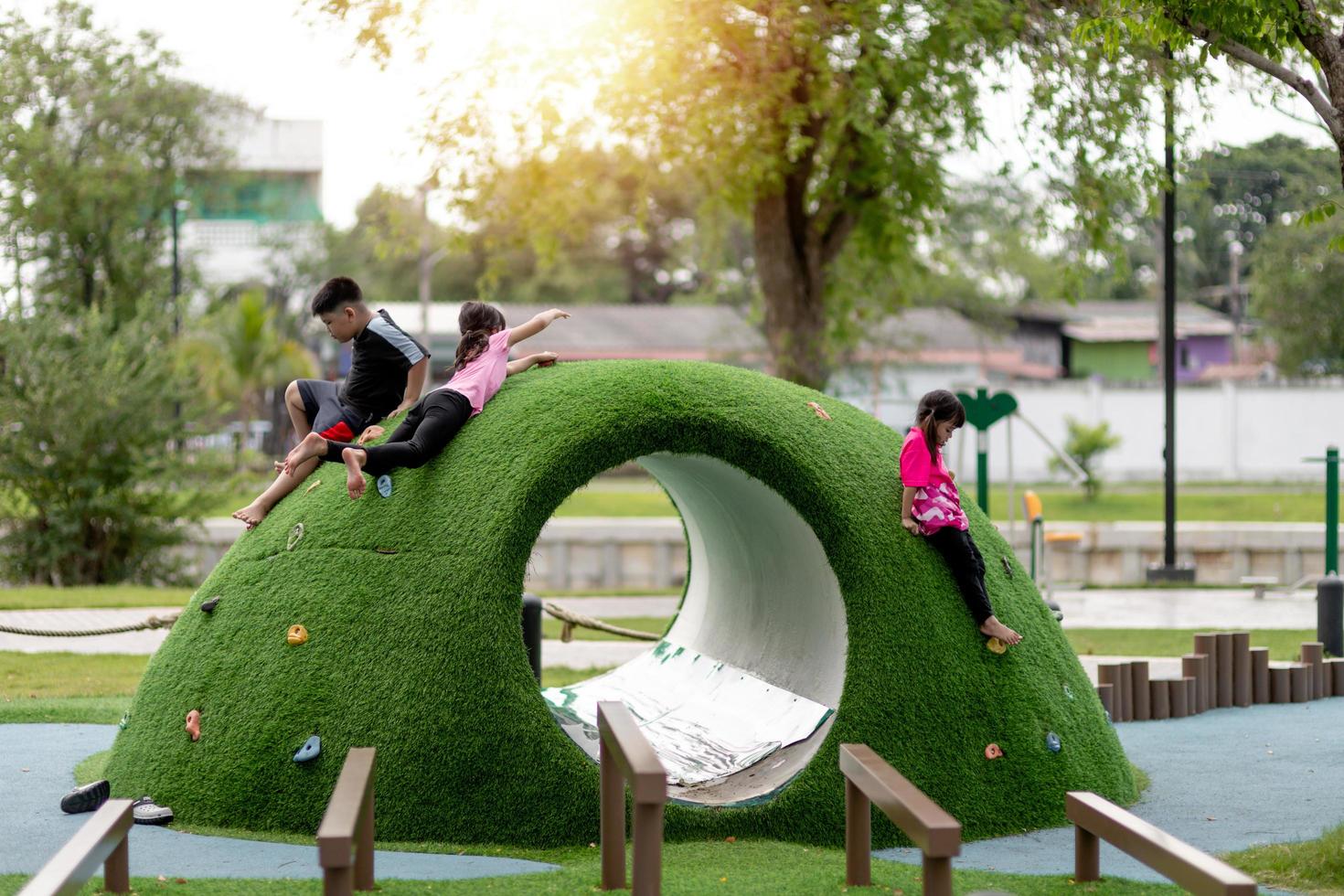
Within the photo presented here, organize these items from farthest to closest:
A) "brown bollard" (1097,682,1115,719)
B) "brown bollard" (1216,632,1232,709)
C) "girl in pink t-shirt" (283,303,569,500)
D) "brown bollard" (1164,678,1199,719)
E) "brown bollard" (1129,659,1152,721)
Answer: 1. "brown bollard" (1216,632,1232,709)
2. "brown bollard" (1164,678,1199,719)
3. "brown bollard" (1129,659,1152,721)
4. "brown bollard" (1097,682,1115,719)
5. "girl in pink t-shirt" (283,303,569,500)

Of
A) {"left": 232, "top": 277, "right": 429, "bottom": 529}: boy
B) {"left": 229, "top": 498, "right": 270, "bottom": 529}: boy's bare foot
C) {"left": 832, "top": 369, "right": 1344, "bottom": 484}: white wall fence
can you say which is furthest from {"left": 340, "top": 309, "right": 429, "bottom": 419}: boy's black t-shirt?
{"left": 832, "top": 369, "right": 1344, "bottom": 484}: white wall fence

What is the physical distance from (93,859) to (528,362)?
339 centimetres

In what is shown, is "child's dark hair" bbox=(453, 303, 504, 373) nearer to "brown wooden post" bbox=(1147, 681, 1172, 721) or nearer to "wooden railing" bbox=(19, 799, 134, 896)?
"wooden railing" bbox=(19, 799, 134, 896)

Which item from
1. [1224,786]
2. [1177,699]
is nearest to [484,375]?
[1224,786]

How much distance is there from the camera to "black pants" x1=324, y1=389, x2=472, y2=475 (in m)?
6.31

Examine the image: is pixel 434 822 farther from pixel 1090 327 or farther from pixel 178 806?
pixel 1090 327

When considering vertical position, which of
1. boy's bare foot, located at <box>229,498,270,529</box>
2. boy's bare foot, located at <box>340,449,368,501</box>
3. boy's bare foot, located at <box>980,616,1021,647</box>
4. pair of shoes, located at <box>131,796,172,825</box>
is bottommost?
pair of shoes, located at <box>131,796,172,825</box>

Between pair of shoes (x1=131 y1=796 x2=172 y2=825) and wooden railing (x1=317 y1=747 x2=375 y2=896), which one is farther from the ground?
wooden railing (x1=317 y1=747 x2=375 y2=896)

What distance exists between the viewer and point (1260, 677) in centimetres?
1053

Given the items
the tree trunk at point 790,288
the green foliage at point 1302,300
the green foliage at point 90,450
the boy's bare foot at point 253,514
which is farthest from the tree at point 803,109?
the green foliage at point 1302,300

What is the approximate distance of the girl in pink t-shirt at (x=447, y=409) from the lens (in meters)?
6.30

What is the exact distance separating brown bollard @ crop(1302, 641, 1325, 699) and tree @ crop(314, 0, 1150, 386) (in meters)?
5.70

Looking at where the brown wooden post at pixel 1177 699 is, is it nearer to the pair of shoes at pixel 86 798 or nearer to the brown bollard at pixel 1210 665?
the brown bollard at pixel 1210 665

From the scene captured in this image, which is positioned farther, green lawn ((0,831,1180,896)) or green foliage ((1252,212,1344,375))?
green foliage ((1252,212,1344,375))
